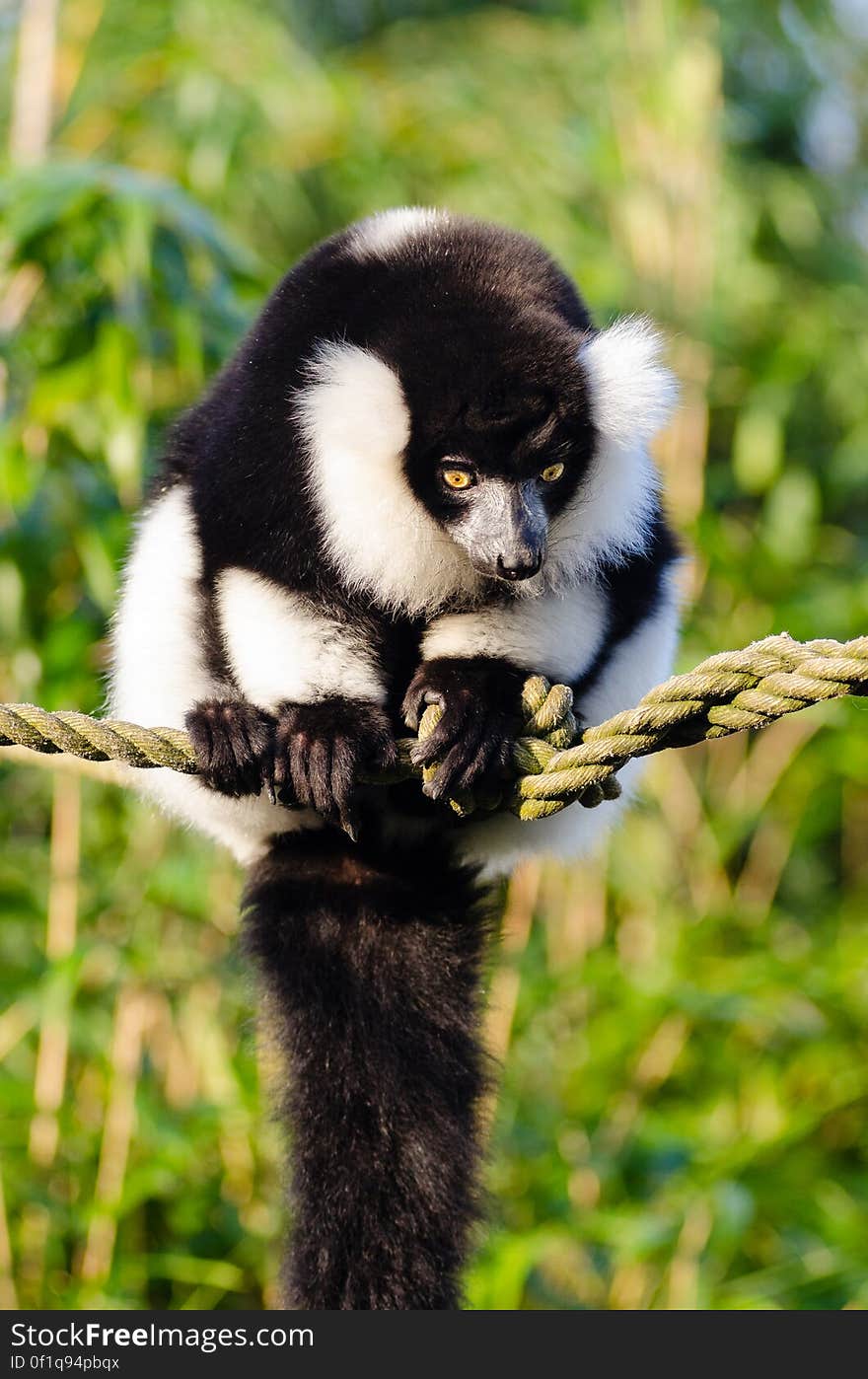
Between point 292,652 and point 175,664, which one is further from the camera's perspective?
point 175,664

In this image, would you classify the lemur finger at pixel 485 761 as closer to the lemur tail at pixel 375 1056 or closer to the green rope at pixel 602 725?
the green rope at pixel 602 725

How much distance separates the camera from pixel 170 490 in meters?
2.54

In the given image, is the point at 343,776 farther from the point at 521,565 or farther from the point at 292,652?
the point at 521,565

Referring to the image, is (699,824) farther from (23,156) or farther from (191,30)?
(191,30)

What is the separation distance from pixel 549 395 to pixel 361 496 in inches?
12.5

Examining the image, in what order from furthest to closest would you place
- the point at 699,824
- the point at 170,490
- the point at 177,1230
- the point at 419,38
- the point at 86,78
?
the point at 419,38 < the point at 86,78 < the point at 699,824 < the point at 177,1230 < the point at 170,490

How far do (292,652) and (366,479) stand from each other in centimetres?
28

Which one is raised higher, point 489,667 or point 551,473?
point 551,473

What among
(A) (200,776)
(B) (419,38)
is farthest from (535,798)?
(B) (419,38)

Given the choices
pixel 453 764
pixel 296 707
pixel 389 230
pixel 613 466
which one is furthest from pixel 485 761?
pixel 389 230

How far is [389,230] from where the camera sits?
2398mm

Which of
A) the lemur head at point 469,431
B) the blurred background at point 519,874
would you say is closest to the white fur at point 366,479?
the lemur head at point 469,431

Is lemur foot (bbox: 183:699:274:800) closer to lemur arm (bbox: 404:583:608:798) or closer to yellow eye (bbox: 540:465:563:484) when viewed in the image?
lemur arm (bbox: 404:583:608:798)

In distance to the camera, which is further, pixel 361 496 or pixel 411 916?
pixel 411 916
